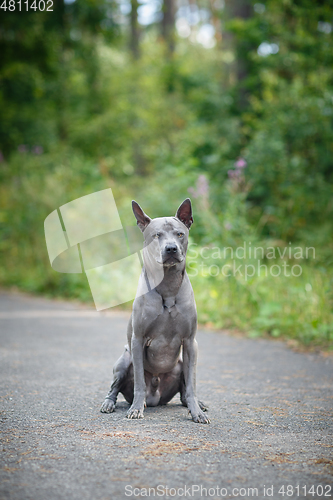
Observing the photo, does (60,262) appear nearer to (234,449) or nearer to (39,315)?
(39,315)

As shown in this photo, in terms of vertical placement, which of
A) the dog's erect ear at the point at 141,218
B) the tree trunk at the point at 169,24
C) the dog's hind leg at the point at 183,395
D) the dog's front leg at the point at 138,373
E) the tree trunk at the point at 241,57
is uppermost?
the tree trunk at the point at 169,24

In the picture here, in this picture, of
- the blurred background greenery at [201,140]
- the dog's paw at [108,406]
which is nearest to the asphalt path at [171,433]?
the dog's paw at [108,406]

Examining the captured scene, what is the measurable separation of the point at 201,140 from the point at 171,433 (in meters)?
13.2

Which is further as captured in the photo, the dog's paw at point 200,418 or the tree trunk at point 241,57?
the tree trunk at point 241,57

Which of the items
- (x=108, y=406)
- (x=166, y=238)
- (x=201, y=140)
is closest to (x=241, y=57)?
(x=201, y=140)

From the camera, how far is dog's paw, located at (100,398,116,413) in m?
4.08

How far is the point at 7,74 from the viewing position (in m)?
19.3

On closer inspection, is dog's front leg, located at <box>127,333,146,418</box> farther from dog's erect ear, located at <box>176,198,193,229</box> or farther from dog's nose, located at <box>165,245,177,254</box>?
dog's erect ear, located at <box>176,198,193,229</box>

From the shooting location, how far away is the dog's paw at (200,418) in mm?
3826

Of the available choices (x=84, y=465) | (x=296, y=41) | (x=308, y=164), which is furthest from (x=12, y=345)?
(x=296, y=41)

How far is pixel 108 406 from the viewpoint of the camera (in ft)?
13.5

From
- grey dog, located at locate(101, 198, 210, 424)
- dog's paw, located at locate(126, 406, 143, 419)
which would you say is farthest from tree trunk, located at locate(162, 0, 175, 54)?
dog's paw, located at locate(126, 406, 143, 419)

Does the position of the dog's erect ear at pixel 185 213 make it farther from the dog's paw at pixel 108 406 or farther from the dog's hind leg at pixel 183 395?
the dog's paw at pixel 108 406

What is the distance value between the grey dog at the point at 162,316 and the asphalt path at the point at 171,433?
0.23m
